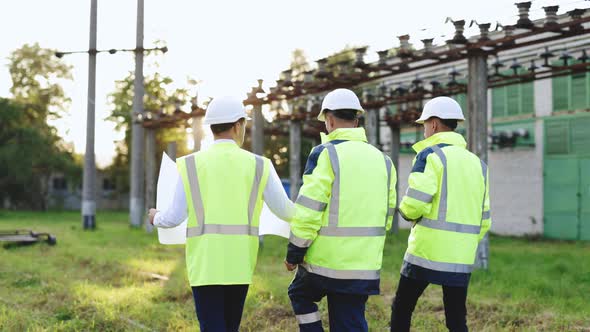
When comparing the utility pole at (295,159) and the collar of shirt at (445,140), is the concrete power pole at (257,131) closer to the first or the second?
the utility pole at (295,159)

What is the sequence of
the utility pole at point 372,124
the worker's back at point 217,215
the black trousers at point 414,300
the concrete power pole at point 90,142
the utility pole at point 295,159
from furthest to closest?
1. the concrete power pole at point 90,142
2. the utility pole at point 295,159
3. the utility pole at point 372,124
4. the black trousers at point 414,300
5. the worker's back at point 217,215

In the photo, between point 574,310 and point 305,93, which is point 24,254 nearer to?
point 305,93

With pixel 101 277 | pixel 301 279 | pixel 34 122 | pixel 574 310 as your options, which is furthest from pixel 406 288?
pixel 34 122

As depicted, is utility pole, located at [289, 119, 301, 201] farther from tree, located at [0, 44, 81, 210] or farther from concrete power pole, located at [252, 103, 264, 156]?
tree, located at [0, 44, 81, 210]

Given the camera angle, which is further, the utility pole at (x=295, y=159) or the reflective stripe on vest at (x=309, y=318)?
the utility pole at (x=295, y=159)

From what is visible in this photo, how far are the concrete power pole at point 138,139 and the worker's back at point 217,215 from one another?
18057 millimetres

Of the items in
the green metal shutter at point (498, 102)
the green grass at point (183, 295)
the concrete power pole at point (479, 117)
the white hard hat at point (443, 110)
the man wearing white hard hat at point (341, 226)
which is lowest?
the green grass at point (183, 295)

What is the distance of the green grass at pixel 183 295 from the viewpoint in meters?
7.19

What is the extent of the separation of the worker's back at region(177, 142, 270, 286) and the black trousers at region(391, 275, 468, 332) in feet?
5.04

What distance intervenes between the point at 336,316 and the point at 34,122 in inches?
1905

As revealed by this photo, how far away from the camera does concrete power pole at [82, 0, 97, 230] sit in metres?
22.3

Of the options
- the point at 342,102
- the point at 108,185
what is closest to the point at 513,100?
the point at 342,102

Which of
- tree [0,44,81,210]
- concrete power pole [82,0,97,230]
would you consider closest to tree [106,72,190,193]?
tree [0,44,81,210]

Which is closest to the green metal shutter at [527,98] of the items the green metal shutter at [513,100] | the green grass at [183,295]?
the green metal shutter at [513,100]
